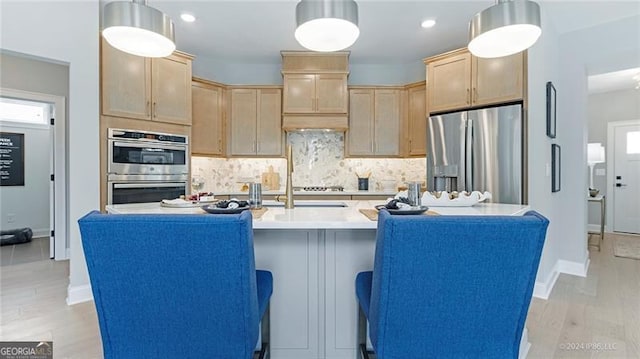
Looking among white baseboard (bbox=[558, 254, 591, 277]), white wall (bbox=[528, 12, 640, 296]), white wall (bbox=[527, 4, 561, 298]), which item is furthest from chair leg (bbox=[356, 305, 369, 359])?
white baseboard (bbox=[558, 254, 591, 277])

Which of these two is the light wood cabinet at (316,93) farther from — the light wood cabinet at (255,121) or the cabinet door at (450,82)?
the cabinet door at (450,82)

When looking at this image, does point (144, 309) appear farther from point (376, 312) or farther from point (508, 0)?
point (508, 0)

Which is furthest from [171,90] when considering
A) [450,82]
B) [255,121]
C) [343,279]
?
[450,82]

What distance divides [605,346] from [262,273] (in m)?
2.26

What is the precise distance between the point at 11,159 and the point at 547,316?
7490mm

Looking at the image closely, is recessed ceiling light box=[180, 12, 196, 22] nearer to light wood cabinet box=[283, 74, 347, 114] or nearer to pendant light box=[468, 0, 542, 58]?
light wood cabinet box=[283, 74, 347, 114]

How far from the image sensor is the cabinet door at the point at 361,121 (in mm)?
4199

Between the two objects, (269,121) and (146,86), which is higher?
(146,86)

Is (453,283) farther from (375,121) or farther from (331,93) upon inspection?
(375,121)

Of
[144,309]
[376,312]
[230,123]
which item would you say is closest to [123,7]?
[144,309]

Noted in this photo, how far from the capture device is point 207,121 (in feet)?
13.1

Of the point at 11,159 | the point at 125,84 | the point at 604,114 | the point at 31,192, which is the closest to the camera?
the point at 125,84

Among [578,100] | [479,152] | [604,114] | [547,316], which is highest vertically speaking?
[604,114]

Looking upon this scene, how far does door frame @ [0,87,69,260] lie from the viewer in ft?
13.1
